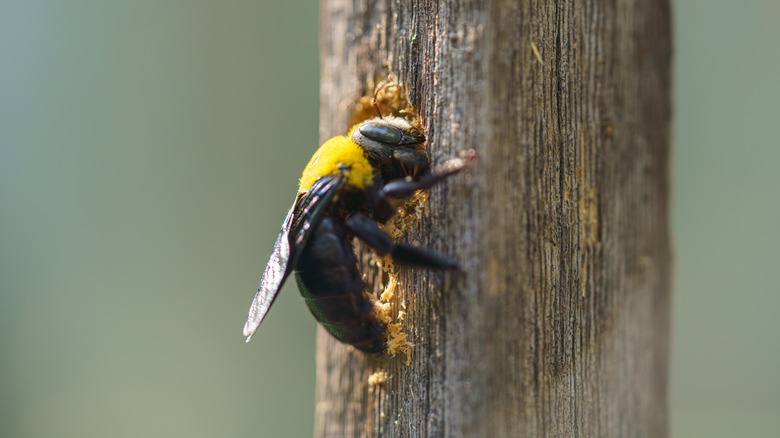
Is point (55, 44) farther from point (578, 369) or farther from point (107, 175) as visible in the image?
point (578, 369)

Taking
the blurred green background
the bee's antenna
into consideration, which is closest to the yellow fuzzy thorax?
the bee's antenna

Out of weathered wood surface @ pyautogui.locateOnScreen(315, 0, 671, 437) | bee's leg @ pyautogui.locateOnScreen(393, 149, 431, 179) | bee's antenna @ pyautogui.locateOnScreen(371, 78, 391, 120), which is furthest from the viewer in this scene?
bee's antenna @ pyautogui.locateOnScreen(371, 78, 391, 120)

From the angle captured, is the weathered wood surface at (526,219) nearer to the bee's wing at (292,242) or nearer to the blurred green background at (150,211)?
the bee's wing at (292,242)

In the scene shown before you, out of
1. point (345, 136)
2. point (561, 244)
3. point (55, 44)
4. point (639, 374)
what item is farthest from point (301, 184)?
point (55, 44)

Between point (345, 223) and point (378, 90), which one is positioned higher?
point (378, 90)

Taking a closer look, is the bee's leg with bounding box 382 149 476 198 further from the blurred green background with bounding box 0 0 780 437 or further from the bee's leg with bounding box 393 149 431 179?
the blurred green background with bounding box 0 0 780 437

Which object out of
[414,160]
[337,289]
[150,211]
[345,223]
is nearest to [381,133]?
[414,160]

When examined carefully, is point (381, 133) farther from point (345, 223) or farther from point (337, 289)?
point (337, 289)
